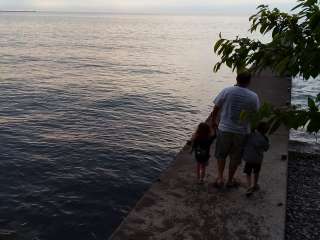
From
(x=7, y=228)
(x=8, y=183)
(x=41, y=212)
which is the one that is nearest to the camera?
(x=7, y=228)

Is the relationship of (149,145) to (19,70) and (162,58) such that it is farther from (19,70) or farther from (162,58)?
(162,58)

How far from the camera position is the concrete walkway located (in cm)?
647

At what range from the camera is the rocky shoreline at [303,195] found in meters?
7.78

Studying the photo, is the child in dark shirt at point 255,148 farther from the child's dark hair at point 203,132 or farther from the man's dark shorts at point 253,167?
the child's dark hair at point 203,132

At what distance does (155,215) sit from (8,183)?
296 inches

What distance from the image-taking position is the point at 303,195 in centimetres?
941

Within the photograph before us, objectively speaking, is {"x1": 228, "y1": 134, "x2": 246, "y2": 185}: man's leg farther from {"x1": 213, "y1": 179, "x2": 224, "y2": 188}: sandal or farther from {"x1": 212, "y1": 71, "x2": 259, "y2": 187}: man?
{"x1": 213, "y1": 179, "x2": 224, "y2": 188}: sandal

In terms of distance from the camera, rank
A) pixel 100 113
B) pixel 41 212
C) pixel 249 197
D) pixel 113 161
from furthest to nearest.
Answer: pixel 100 113 → pixel 113 161 → pixel 41 212 → pixel 249 197

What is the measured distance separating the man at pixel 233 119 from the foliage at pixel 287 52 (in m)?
2.72

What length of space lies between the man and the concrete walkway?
625 mm

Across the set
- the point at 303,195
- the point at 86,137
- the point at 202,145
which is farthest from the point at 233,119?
the point at 86,137

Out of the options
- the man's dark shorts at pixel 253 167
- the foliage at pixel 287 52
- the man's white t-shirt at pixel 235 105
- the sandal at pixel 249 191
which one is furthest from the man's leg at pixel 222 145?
the foliage at pixel 287 52

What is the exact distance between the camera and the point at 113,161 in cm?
1488

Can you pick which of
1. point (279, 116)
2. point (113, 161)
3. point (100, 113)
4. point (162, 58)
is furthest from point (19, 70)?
point (279, 116)
